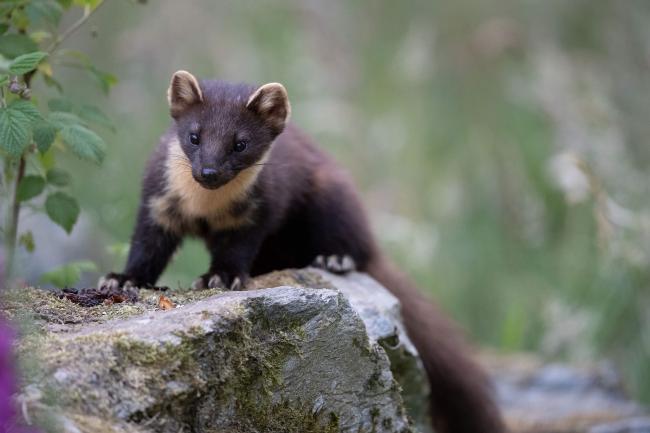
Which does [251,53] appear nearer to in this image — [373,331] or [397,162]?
[397,162]

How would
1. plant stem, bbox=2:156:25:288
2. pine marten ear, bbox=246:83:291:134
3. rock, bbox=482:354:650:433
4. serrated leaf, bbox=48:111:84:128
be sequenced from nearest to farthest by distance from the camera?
serrated leaf, bbox=48:111:84:128, plant stem, bbox=2:156:25:288, pine marten ear, bbox=246:83:291:134, rock, bbox=482:354:650:433

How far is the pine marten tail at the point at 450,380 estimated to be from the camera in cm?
550

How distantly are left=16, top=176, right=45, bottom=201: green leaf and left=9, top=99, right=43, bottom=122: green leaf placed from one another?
584 mm

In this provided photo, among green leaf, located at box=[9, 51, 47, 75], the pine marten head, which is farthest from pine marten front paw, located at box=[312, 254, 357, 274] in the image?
green leaf, located at box=[9, 51, 47, 75]

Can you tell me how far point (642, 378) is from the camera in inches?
279

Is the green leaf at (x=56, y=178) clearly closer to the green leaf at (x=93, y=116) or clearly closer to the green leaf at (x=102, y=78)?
the green leaf at (x=93, y=116)

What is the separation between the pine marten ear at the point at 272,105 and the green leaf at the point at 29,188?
1.05 m

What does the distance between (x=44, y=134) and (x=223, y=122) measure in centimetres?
106

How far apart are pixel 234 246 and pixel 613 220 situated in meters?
3.42

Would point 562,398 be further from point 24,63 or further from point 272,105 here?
point 24,63

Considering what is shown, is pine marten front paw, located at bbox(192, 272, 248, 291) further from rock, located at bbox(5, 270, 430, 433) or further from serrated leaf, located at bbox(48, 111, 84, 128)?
serrated leaf, located at bbox(48, 111, 84, 128)

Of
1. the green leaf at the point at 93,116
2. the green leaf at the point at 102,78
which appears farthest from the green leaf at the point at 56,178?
the green leaf at the point at 102,78

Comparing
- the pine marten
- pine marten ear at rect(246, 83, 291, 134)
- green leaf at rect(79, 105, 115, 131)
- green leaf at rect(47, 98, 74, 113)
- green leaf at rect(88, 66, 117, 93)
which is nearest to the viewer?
green leaf at rect(47, 98, 74, 113)

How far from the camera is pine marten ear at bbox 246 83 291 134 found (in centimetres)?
486
